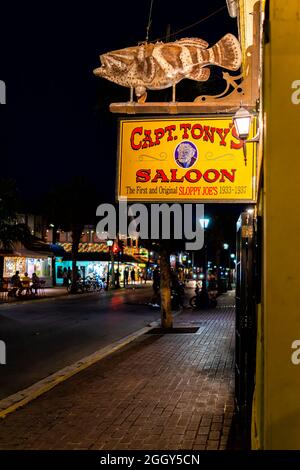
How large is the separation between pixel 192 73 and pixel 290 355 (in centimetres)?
519

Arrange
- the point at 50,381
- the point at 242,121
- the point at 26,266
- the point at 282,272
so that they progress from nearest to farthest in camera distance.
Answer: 1. the point at 282,272
2. the point at 242,121
3. the point at 50,381
4. the point at 26,266

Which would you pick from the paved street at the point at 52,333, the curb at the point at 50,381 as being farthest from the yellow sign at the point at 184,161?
the paved street at the point at 52,333

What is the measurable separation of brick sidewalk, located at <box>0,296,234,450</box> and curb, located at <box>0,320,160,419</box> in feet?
0.57

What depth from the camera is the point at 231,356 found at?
1177 centimetres

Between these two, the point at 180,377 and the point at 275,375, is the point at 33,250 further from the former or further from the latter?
the point at 275,375

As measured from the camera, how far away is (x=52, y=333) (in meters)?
16.8

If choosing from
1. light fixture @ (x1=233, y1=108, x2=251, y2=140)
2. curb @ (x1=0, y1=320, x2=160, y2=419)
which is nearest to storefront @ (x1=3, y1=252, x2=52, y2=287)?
curb @ (x1=0, y1=320, x2=160, y2=419)

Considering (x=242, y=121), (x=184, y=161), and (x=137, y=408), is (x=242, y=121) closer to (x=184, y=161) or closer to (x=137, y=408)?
(x=184, y=161)

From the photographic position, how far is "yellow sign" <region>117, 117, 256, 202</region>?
7.44 metres

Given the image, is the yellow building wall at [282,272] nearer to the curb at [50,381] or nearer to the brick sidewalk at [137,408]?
the brick sidewalk at [137,408]

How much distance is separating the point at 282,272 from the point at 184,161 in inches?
187

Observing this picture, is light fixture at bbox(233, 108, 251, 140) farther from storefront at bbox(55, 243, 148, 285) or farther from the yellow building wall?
storefront at bbox(55, 243, 148, 285)

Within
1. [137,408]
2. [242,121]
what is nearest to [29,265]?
[137,408]
